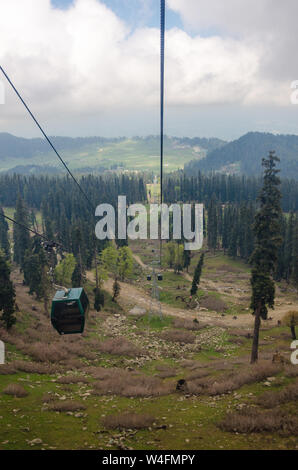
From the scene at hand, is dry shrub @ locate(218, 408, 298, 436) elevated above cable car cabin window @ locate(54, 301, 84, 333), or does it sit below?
below

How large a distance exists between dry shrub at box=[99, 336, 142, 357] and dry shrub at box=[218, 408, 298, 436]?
2276 centimetres

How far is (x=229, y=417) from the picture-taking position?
1678 centimetres

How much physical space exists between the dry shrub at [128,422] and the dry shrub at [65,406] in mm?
2972

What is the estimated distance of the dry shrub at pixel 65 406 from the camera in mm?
19406

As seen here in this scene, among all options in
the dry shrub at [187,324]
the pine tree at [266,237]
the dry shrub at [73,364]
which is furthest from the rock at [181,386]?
the dry shrub at [187,324]

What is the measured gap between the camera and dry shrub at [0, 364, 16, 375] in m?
26.1

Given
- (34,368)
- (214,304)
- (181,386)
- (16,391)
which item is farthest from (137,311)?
(16,391)

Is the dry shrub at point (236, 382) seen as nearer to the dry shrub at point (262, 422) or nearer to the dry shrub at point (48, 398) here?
the dry shrub at point (262, 422)

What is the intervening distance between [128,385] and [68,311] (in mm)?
→ 10954

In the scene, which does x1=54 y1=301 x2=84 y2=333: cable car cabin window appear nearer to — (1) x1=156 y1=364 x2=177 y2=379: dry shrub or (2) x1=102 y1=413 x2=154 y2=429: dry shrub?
(2) x1=102 y1=413 x2=154 y2=429: dry shrub

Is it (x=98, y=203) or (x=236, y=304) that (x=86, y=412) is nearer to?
(x=236, y=304)

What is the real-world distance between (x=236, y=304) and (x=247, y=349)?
87.0ft

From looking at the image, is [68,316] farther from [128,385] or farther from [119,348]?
[119,348]

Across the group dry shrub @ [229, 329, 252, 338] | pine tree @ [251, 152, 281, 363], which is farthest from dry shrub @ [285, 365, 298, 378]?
dry shrub @ [229, 329, 252, 338]
